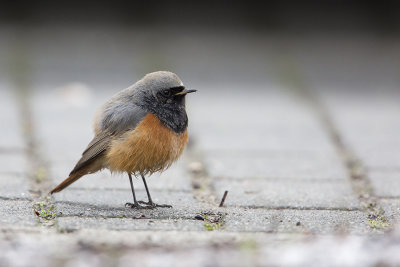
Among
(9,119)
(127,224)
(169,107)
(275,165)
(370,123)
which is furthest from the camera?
(370,123)

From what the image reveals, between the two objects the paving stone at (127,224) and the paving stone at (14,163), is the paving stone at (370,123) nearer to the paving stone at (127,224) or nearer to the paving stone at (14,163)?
the paving stone at (127,224)

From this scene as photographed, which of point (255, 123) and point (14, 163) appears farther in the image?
point (255, 123)

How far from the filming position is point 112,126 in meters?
4.79

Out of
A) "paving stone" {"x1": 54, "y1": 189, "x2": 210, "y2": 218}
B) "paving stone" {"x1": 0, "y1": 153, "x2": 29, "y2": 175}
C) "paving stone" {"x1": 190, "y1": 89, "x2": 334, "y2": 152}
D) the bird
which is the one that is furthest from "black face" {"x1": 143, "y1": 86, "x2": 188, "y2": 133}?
"paving stone" {"x1": 190, "y1": 89, "x2": 334, "y2": 152}

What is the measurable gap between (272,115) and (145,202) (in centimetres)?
273

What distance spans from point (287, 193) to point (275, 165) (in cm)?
78

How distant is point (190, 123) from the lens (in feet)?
22.6

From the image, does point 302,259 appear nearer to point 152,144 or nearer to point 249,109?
point 152,144

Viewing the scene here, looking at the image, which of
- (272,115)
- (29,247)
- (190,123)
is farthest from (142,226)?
(272,115)

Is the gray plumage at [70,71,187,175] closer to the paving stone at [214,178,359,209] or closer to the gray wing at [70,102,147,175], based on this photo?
the gray wing at [70,102,147,175]

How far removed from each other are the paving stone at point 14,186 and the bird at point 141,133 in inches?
9.4

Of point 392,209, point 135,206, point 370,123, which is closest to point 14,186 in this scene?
point 135,206

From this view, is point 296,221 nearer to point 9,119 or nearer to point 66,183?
point 66,183

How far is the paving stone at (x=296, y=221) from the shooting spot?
400cm
